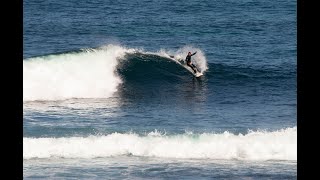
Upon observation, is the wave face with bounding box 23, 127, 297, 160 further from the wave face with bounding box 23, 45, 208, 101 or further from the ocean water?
the wave face with bounding box 23, 45, 208, 101

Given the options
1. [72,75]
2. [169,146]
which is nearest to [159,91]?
[72,75]

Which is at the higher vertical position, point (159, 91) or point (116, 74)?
point (116, 74)

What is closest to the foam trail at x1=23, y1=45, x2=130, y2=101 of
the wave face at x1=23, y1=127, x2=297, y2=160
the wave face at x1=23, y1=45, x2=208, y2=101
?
the wave face at x1=23, y1=45, x2=208, y2=101

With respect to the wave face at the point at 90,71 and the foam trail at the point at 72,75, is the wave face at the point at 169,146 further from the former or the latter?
the wave face at the point at 90,71

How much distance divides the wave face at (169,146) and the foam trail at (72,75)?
8.47 m

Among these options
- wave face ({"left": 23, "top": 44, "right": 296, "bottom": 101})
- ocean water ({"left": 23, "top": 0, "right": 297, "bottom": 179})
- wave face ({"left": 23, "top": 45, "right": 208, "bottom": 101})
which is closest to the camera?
ocean water ({"left": 23, "top": 0, "right": 297, "bottom": 179})

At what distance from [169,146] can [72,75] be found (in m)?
11.9

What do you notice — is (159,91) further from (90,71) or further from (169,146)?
(169,146)

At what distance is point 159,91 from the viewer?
1145 inches

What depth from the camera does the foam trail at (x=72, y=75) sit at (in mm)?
27547

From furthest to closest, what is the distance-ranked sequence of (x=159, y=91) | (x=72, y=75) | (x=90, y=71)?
(x=90, y=71)
(x=72, y=75)
(x=159, y=91)

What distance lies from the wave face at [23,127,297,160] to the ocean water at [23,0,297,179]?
0.03 m

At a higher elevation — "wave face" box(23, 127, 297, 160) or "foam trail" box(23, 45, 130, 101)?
"foam trail" box(23, 45, 130, 101)

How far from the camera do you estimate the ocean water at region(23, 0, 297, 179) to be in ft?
55.2
